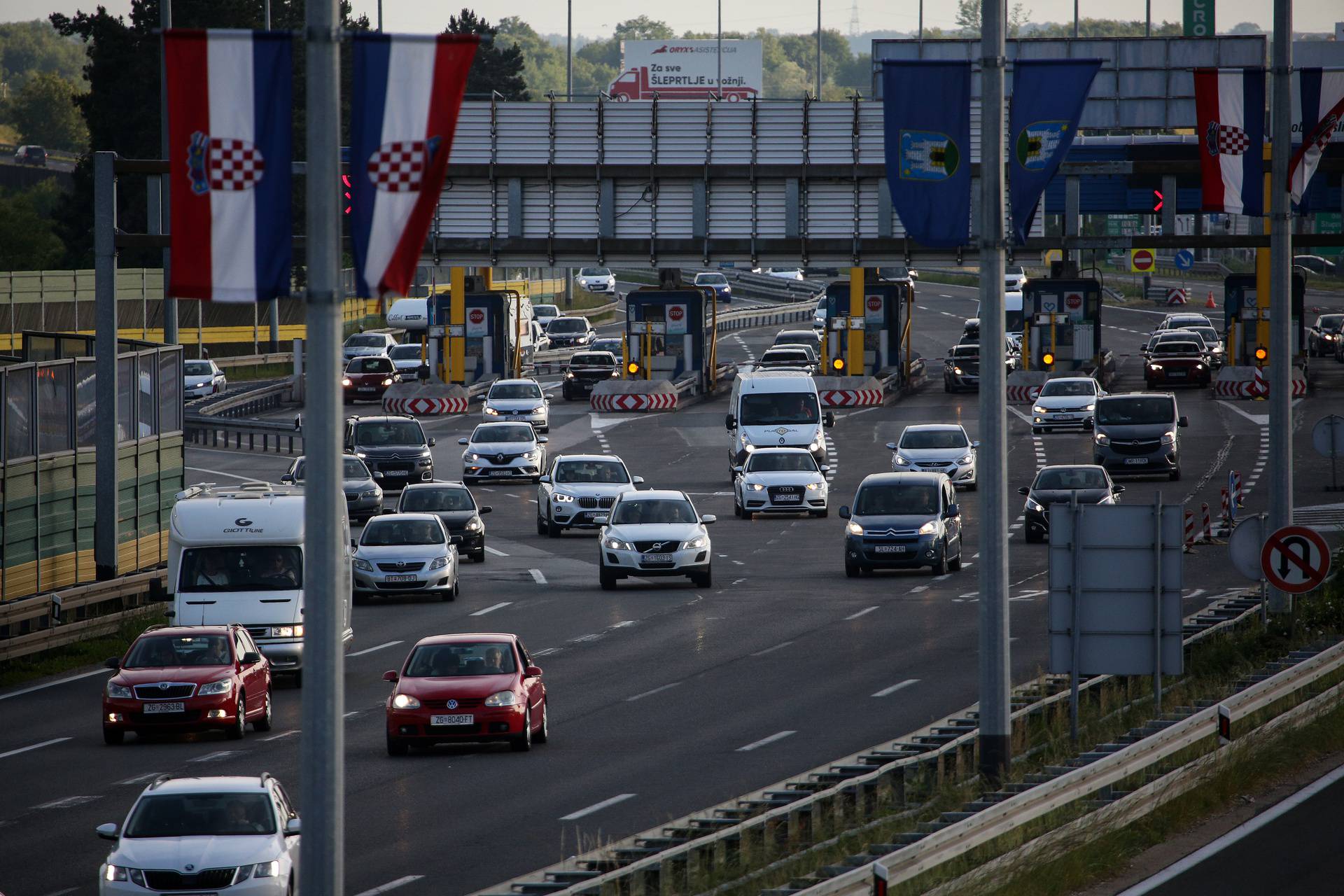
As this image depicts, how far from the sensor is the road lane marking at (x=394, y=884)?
15.0m

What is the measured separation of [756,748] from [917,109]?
749 cm

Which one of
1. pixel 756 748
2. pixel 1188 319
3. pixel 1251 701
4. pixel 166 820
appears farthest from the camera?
pixel 1188 319

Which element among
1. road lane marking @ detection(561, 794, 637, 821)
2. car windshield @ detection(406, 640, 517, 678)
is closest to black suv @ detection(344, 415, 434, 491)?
car windshield @ detection(406, 640, 517, 678)

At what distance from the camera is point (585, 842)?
637 inches

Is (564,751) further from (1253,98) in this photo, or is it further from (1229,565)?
(1229,565)

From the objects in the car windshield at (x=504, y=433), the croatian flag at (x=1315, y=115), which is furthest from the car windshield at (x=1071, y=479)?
the car windshield at (x=504, y=433)

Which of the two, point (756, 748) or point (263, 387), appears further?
point (263, 387)

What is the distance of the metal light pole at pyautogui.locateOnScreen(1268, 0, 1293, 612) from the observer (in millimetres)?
24359

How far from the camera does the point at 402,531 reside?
3388cm

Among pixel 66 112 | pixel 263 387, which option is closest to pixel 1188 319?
pixel 263 387

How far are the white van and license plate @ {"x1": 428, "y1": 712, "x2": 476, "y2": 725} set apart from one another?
2581 centimetres

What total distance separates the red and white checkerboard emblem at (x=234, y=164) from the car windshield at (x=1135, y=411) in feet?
127

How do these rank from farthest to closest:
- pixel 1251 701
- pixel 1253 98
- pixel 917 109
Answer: pixel 1253 98
pixel 1251 701
pixel 917 109

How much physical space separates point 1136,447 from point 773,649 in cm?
2088
